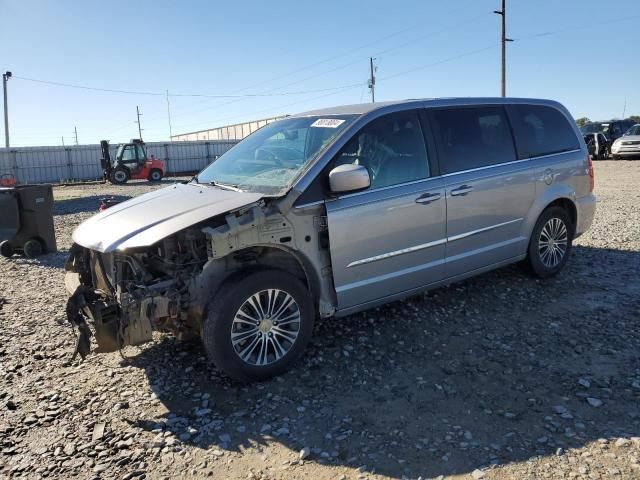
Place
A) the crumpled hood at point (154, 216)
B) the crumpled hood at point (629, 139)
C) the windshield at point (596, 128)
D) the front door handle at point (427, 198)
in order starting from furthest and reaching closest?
the windshield at point (596, 128) < the crumpled hood at point (629, 139) < the front door handle at point (427, 198) < the crumpled hood at point (154, 216)

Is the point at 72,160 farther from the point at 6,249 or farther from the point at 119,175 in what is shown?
the point at 6,249

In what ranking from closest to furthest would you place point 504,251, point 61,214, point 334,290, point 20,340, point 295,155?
point 334,290, point 295,155, point 20,340, point 504,251, point 61,214

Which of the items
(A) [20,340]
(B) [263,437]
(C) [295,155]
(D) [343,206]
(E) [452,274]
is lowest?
(B) [263,437]

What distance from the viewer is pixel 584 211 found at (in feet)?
19.5

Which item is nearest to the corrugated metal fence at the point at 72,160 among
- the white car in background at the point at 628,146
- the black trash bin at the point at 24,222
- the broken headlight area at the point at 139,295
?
the black trash bin at the point at 24,222

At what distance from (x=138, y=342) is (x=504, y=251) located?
3.60 meters

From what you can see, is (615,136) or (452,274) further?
(615,136)

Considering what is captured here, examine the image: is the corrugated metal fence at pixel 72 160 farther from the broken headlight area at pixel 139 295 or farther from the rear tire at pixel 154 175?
the broken headlight area at pixel 139 295

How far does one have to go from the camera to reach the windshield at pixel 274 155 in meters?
4.19

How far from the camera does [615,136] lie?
29.4 metres

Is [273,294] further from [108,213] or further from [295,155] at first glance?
[108,213]

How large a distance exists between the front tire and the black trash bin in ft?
20.3

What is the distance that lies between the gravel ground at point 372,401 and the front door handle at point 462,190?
1.14 meters

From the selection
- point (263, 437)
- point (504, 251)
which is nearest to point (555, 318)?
point (504, 251)
